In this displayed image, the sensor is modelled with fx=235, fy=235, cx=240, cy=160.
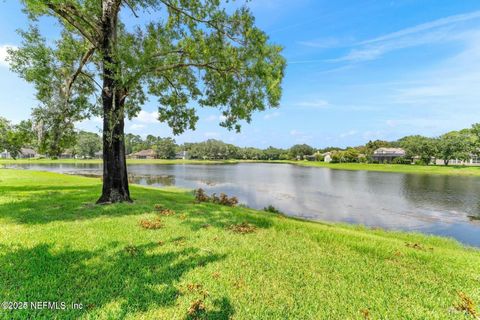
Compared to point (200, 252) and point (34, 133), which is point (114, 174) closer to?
point (34, 133)

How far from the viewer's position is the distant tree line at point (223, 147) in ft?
34.7

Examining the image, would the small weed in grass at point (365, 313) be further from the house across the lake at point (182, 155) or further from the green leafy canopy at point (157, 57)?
the house across the lake at point (182, 155)

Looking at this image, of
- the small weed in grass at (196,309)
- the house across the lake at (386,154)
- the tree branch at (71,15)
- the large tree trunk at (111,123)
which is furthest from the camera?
the house across the lake at (386,154)

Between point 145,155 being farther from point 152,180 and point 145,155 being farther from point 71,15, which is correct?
point 71,15

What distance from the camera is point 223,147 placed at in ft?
421

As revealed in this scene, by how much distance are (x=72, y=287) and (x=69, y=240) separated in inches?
92.1

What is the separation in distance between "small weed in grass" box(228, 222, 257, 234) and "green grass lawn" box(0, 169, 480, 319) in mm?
239

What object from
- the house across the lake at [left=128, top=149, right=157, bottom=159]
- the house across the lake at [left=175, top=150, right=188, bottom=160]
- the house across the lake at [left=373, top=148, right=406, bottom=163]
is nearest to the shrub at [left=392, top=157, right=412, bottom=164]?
the house across the lake at [left=373, top=148, right=406, bottom=163]

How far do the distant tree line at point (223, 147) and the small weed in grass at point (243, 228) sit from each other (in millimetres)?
7057

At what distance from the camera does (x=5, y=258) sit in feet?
14.5

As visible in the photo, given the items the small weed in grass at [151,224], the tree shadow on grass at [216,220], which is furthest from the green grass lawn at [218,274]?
the tree shadow on grass at [216,220]

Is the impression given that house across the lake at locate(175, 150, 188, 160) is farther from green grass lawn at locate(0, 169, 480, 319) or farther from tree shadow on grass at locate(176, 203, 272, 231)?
green grass lawn at locate(0, 169, 480, 319)

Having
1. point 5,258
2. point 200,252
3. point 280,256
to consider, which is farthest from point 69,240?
point 280,256

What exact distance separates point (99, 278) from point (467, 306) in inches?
232
